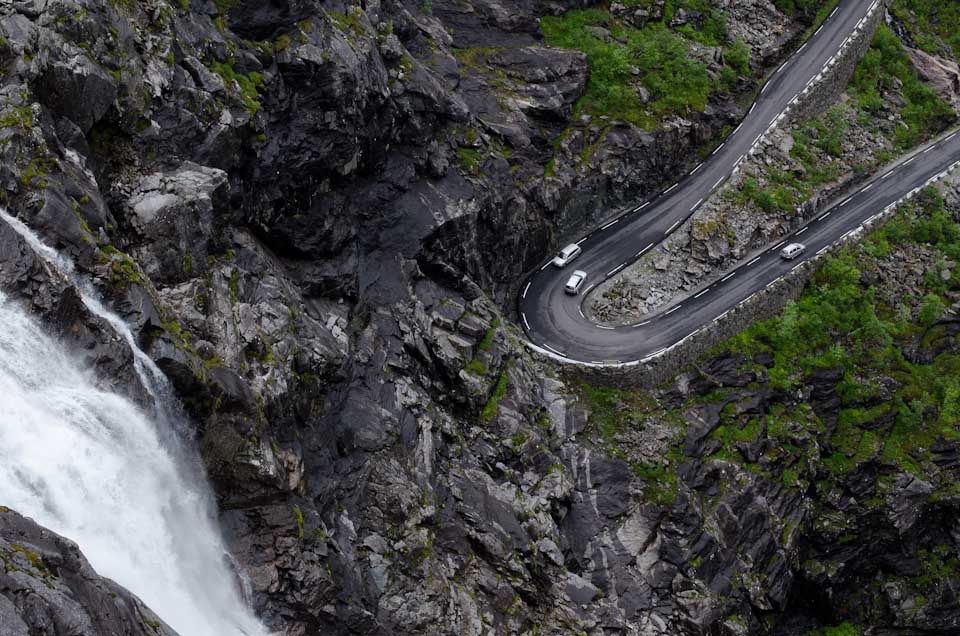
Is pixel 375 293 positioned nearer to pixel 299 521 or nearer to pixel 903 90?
pixel 299 521

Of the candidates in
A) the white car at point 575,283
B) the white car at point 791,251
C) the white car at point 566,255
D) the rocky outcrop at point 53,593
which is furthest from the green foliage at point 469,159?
the rocky outcrop at point 53,593

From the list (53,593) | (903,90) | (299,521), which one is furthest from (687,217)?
(53,593)

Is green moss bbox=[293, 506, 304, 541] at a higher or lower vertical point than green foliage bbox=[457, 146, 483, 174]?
lower

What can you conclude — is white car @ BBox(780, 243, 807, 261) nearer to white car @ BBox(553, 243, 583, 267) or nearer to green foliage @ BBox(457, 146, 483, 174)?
white car @ BBox(553, 243, 583, 267)

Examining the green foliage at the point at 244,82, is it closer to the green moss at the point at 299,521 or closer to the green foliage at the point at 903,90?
the green moss at the point at 299,521

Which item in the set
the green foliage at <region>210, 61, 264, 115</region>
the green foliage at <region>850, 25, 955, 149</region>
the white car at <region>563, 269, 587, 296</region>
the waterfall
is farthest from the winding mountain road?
the waterfall
